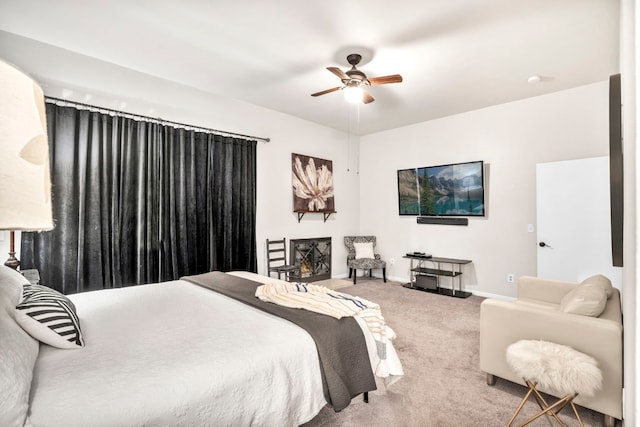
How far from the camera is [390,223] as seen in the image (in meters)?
5.85

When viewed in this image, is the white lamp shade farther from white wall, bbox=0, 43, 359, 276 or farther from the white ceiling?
white wall, bbox=0, 43, 359, 276

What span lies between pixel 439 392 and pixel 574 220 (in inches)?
111

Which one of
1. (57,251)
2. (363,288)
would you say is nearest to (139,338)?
(57,251)

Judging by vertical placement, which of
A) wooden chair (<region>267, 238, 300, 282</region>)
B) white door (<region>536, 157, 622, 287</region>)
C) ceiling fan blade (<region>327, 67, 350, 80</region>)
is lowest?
wooden chair (<region>267, 238, 300, 282</region>)

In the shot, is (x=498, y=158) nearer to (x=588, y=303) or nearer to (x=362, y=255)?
(x=362, y=255)

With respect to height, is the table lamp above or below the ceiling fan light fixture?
below

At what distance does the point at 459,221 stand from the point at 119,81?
4.92 meters

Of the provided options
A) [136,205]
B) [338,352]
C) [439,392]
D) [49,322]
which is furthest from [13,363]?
[136,205]

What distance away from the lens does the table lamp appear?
42 cm

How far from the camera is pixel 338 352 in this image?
165 cm

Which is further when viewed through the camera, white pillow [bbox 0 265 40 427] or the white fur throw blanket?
the white fur throw blanket

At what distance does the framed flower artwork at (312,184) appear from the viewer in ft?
16.6

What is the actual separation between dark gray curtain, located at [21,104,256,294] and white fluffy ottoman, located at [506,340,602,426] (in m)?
3.26

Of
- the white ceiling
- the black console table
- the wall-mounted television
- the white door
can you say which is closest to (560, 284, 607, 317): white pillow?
the white door
